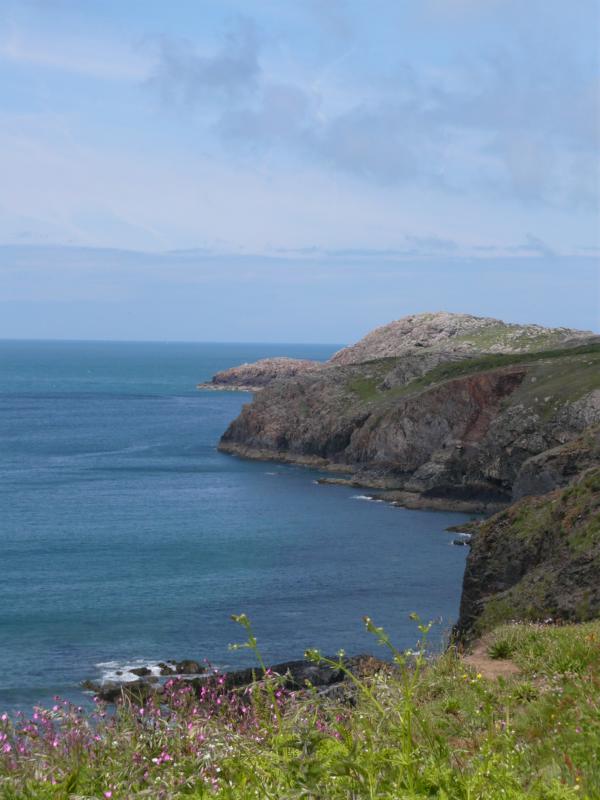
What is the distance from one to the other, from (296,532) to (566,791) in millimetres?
66392

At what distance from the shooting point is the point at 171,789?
746 cm

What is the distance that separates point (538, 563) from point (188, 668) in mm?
14752

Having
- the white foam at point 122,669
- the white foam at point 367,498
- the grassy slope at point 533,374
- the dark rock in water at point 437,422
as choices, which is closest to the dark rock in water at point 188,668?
the white foam at point 122,669

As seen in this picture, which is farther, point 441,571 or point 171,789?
point 441,571

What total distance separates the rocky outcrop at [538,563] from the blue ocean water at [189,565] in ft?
10.1

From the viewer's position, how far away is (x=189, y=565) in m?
60.3

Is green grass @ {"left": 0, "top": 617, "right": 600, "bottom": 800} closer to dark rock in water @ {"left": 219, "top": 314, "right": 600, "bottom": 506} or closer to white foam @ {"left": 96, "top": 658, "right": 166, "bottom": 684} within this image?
white foam @ {"left": 96, "top": 658, "right": 166, "bottom": 684}

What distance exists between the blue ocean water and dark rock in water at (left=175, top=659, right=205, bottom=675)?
196cm

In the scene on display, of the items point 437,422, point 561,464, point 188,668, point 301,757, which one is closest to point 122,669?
point 188,668

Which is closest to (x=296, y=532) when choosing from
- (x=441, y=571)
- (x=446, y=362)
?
(x=441, y=571)

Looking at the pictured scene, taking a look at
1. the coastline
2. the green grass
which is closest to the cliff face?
the coastline

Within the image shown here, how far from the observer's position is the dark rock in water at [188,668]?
121 ft

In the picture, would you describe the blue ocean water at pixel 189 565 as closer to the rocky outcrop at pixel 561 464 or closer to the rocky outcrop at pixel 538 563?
the rocky outcrop at pixel 538 563

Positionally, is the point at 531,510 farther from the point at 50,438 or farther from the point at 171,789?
the point at 50,438
